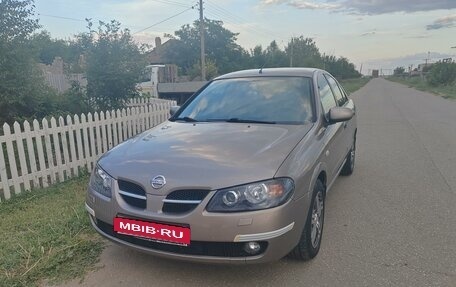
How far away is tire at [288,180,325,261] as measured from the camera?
2.86 m

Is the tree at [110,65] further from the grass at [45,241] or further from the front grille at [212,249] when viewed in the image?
the front grille at [212,249]

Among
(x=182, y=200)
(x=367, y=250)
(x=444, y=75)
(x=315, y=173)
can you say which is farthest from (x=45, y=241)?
(x=444, y=75)

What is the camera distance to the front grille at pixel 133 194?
2550 millimetres

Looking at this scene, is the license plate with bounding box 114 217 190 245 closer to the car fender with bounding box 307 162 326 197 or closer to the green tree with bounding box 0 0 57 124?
the car fender with bounding box 307 162 326 197

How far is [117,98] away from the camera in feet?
28.4

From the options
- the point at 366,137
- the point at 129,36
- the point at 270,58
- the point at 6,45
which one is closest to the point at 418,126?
the point at 366,137

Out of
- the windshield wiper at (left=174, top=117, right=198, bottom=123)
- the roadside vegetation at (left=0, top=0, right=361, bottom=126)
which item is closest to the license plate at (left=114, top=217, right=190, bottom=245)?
the windshield wiper at (left=174, top=117, right=198, bottom=123)

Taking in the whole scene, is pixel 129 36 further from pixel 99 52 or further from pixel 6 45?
pixel 6 45

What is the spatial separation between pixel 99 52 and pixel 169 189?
6.78 metres

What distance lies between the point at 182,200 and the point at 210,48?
149 feet

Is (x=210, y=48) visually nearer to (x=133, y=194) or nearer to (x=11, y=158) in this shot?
(x=11, y=158)

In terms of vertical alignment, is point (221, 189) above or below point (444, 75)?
above

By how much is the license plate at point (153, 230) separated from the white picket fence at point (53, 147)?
116 inches

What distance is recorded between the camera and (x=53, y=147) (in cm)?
577
